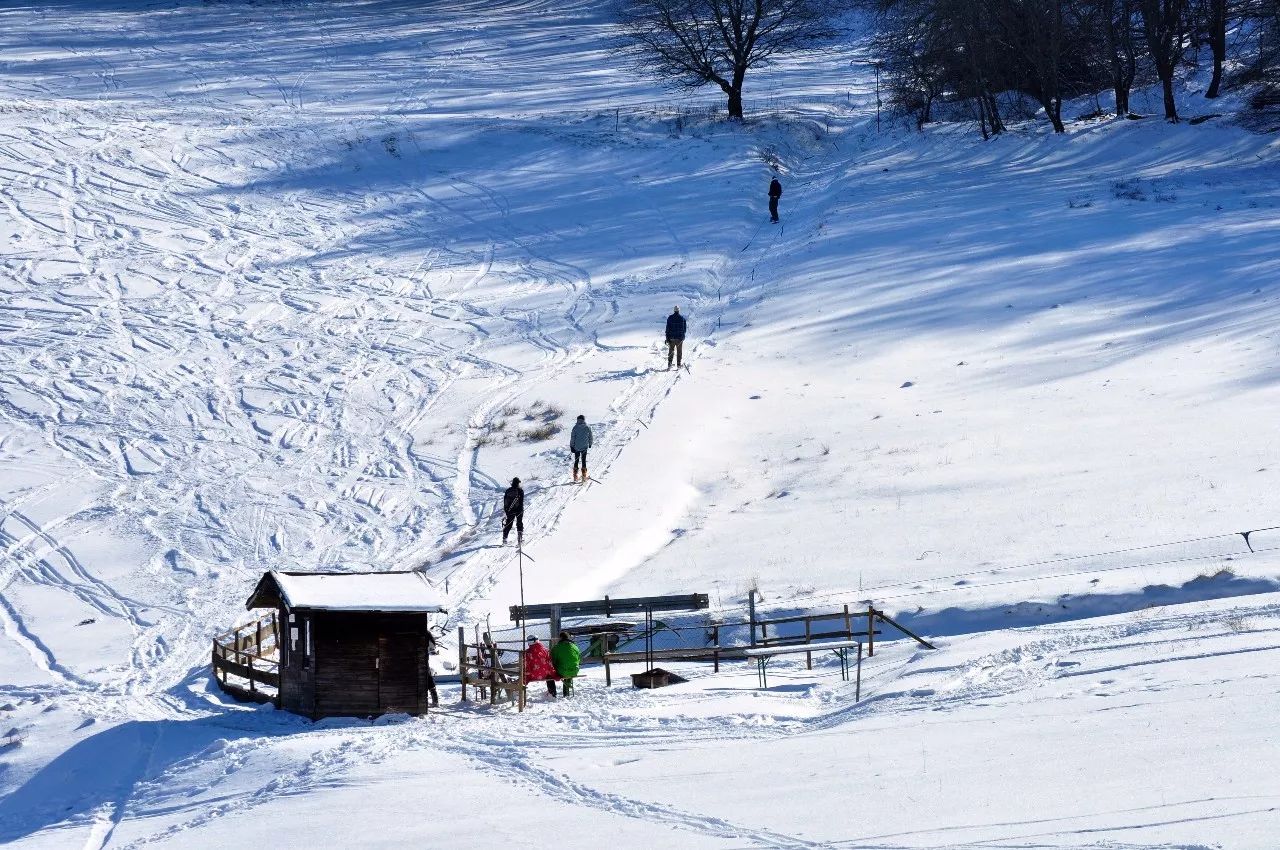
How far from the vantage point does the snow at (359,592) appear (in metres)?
17.1

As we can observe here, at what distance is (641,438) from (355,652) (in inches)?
399

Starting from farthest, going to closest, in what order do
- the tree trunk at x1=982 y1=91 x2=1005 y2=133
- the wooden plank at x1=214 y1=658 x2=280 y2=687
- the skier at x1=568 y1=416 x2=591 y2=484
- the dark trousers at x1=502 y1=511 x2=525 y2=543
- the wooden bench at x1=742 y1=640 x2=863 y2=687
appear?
1. the tree trunk at x1=982 y1=91 x2=1005 y2=133
2. the skier at x1=568 y1=416 x2=591 y2=484
3. the dark trousers at x1=502 y1=511 x2=525 y2=543
4. the wooden plank at x1=214 y1=658 x2=280 y2=687
5. the wooden bench at x1=742 y1=640 x2=863 y2=687

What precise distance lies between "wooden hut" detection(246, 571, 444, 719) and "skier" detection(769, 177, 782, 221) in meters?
25.2

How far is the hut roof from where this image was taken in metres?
17.1

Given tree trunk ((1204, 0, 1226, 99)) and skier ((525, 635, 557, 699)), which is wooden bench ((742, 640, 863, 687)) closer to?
skier ((525, 635, 557, 699))

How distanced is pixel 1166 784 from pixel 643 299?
2514 centimetres

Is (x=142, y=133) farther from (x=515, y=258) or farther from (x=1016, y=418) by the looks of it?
(x=1016, y=418)

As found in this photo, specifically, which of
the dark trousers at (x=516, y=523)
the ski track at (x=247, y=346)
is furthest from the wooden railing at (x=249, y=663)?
the dark trousers at (x=516, y=523)

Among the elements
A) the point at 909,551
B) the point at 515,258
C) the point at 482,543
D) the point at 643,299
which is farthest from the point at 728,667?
the point at 515,258

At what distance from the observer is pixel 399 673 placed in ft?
57.1

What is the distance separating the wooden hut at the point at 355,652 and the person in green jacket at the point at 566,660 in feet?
4.77

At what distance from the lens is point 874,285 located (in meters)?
35.1

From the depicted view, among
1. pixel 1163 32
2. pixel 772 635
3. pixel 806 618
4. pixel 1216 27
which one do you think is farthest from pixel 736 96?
pixel 806 618

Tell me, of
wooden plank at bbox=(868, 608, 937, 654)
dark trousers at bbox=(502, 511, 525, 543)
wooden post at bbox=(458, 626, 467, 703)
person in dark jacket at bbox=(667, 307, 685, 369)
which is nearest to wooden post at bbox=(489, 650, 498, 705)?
wooden post at bbox=(458, 626, 467, 703)
